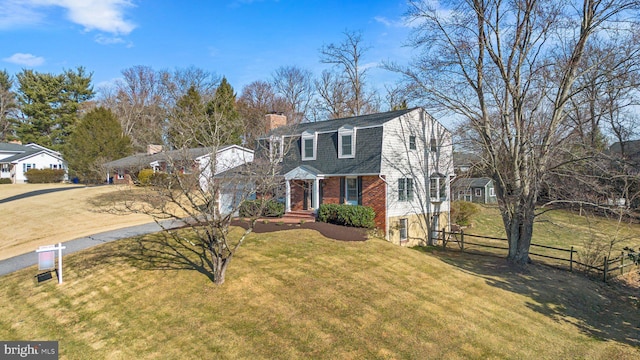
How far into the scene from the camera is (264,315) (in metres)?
9.04

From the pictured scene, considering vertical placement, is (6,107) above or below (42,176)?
above

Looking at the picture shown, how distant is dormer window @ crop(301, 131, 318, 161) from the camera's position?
22297mm

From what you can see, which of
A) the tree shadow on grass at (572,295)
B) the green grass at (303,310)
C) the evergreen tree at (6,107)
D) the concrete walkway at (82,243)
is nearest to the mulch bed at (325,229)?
the green grass at (303,310)

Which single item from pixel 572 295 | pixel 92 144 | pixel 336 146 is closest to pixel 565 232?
pixel 572 295

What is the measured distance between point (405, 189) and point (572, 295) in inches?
372

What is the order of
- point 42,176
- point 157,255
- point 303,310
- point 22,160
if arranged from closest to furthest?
point 303,310, point 157,255, point 42,176, point 22,160

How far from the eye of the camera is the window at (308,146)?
73.3 ft

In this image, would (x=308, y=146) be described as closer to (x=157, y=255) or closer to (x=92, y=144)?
(x=157, y=255)

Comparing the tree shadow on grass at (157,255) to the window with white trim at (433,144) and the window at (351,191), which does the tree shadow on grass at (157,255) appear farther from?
the window with white trim at (433,144)

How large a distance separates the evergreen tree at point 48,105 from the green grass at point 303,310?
160 feet

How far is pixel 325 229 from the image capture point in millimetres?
16812

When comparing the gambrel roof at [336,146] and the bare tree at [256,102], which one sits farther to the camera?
the bare tree at [256,102]

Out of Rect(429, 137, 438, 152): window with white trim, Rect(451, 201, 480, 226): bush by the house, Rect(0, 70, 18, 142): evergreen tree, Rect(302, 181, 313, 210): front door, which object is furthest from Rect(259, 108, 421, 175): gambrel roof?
Rect(0, 70, 18, 142): evergreen tree

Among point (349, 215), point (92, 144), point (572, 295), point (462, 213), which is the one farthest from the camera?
point (92, 144)
